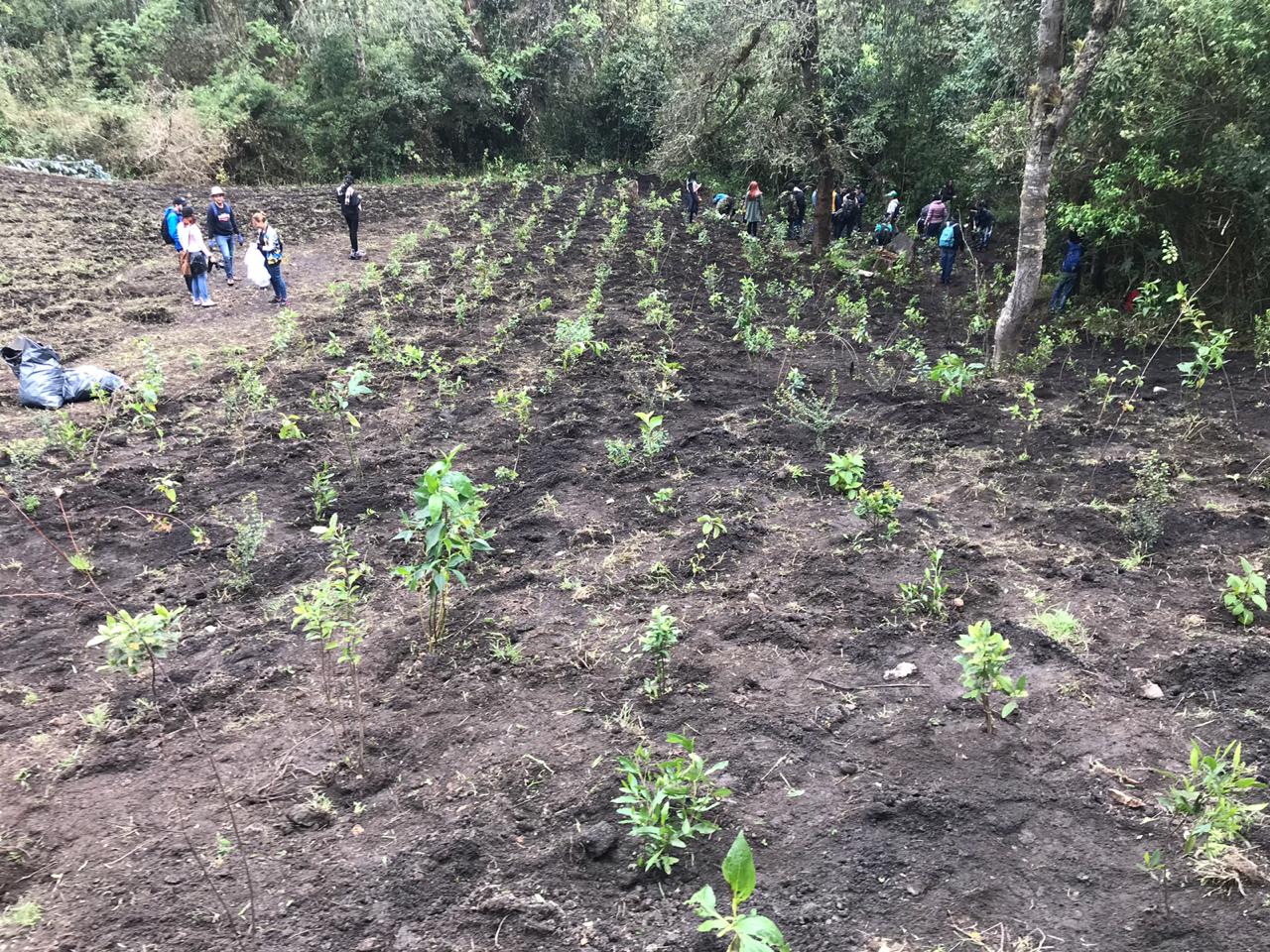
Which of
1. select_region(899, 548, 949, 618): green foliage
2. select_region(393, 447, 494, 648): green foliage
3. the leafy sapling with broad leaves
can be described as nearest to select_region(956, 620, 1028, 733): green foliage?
select_region(899, 548, 949, 618): green foliage

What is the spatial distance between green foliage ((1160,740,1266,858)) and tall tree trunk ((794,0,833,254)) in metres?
10.9

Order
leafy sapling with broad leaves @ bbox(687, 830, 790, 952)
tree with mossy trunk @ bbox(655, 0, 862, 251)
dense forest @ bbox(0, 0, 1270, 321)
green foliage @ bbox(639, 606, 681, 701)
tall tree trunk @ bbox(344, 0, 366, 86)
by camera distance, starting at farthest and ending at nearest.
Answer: tall tree trunk @ bbox(344, 0, 366, 86) < tree with mossy trunk @ bbox(655, 0, 862, 251) < dense forest @ bbox(0, 0, 1270, 321) < green foliage @ bbox(639, 606, 681, 701) < leafy sapling with broad leaves @ bbox(687, 830, 790, 952)

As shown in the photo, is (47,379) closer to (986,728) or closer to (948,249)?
(986,728)

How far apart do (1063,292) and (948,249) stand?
2.05 meters

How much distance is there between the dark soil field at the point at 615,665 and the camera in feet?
8.88

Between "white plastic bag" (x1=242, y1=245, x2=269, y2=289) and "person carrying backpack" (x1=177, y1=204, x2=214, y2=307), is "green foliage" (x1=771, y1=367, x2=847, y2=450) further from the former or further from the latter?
"person carrying backpack" (x1=177, y1=204, x2=214, y2=307)

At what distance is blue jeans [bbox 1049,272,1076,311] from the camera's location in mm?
10711

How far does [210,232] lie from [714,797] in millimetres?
11259

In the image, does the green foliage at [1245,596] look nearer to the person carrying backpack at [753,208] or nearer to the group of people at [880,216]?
the group of people at [880,216]

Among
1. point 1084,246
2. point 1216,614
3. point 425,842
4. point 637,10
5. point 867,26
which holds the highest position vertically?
point 637,10

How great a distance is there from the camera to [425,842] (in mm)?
2979

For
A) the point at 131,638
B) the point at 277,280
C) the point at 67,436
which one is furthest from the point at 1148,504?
the point at 277,280

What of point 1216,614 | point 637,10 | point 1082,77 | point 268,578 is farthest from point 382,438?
point 637,10

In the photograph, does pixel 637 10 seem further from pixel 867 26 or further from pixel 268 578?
pixel 268 578
